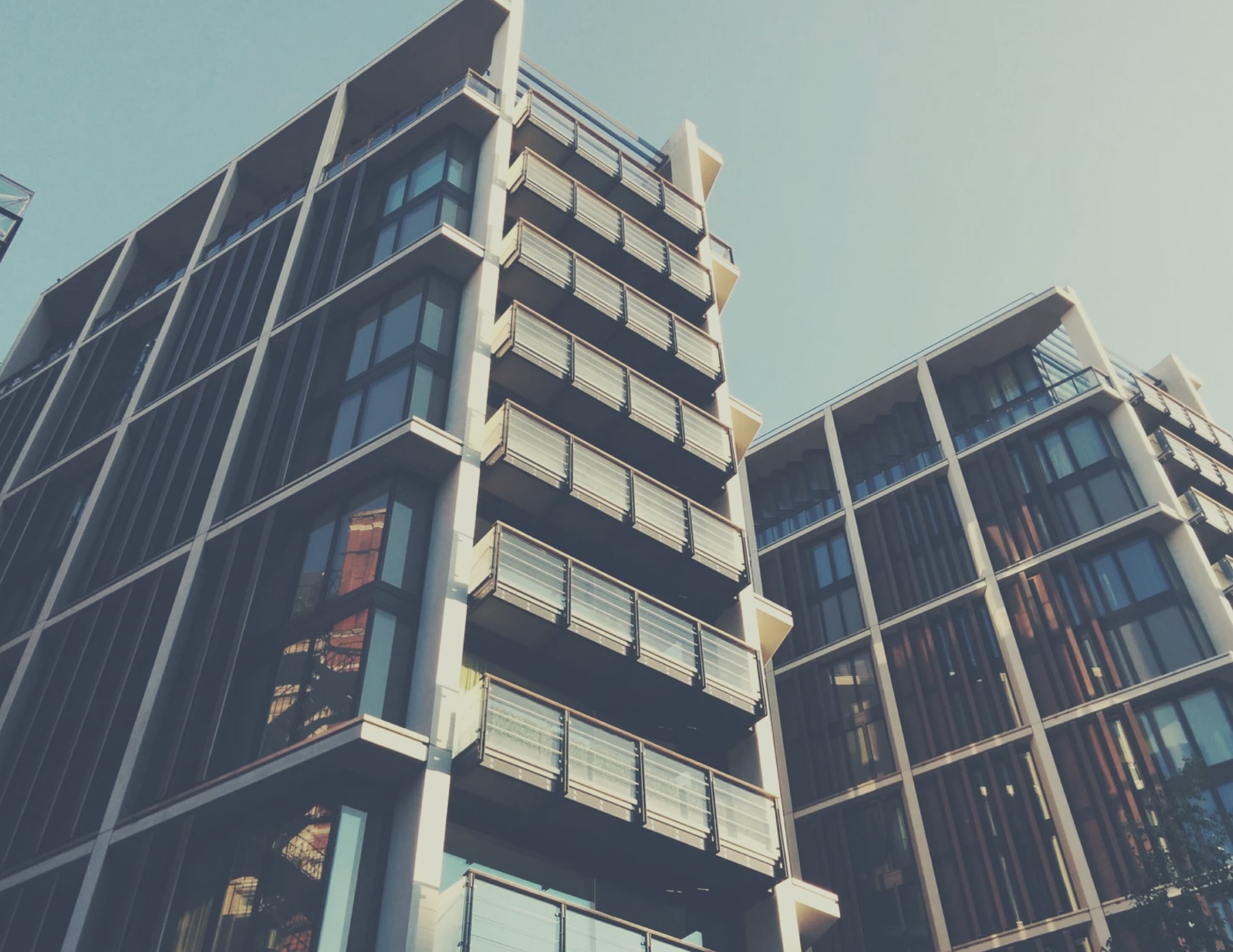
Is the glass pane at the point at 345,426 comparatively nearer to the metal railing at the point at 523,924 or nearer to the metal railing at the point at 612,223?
the metal railing at the point at 612,223

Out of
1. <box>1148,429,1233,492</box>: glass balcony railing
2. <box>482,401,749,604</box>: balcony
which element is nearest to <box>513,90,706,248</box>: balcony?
<box>482,401,749,604</box>: balcony

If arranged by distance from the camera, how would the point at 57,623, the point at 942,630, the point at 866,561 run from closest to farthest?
the point at 57,623, the point at 942,630, the point at 866,561

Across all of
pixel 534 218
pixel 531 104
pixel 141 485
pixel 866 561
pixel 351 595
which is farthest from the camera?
pixel 866 561

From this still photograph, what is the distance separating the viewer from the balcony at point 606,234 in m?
28.4

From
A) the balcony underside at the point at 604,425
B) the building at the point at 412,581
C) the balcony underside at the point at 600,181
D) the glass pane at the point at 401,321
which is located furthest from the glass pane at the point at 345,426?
the balcony underside at the point at 600,181

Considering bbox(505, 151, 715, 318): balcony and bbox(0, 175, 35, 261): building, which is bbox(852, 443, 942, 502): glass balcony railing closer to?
bbox(505, 151, 715, 318): balcony

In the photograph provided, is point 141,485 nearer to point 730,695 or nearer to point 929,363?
point 730,695

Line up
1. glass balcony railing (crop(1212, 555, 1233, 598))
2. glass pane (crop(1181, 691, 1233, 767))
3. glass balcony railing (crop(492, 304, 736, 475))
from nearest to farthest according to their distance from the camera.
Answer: glass balcony railing (crop(492, 304, 736, 475)) → glass pane (crop(1181, 691, 1233, 767)) → glass balcony railing (crop(1212, 555, 1233, 598))

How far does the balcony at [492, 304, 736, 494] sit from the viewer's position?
24203 millimetres

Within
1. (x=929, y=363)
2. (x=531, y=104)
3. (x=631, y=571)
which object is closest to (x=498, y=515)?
(x=631, y=571)

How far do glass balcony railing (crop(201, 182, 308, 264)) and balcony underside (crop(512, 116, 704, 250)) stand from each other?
594cm

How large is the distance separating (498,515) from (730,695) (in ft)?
18.4

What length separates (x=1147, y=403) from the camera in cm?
4106

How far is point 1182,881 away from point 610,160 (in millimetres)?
22476
